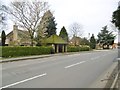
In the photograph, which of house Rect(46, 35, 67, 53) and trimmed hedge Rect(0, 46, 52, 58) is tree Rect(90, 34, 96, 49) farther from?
trimmed hedge Rect(0, 46, 52, 58)

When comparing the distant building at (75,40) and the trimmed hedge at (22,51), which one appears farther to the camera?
the distant building at (75,40)

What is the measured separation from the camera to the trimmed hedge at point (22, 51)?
1641 inches

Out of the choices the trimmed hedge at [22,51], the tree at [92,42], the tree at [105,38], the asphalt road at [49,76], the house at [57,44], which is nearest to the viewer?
the asphalt road at [49,76]

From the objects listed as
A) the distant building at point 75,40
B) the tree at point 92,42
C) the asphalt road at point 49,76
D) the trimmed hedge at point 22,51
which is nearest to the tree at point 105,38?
the tree at point 92,42

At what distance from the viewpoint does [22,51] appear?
46.7 meters

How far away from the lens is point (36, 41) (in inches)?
2694

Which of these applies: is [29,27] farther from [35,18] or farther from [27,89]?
[27,89]

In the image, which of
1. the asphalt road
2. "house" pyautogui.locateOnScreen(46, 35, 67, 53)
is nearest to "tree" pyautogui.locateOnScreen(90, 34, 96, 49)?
"house" pyautogui.locateOnScreen(46, 35, 67, 53)

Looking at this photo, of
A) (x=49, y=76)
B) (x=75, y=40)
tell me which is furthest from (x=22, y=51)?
(x=75, y=40)

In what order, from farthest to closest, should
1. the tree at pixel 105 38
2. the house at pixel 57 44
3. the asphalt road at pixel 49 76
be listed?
the tree at pixel 105 38 < the house at pixel 57 44 < the asphalt road at pixel 49 76

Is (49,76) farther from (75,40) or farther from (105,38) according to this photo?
(105,38)

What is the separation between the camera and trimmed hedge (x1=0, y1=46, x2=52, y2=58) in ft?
137

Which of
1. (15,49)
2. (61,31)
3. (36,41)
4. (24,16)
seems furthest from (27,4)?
(61,31)

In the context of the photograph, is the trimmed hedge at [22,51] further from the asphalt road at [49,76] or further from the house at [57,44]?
the asphalt road at [49,76]
